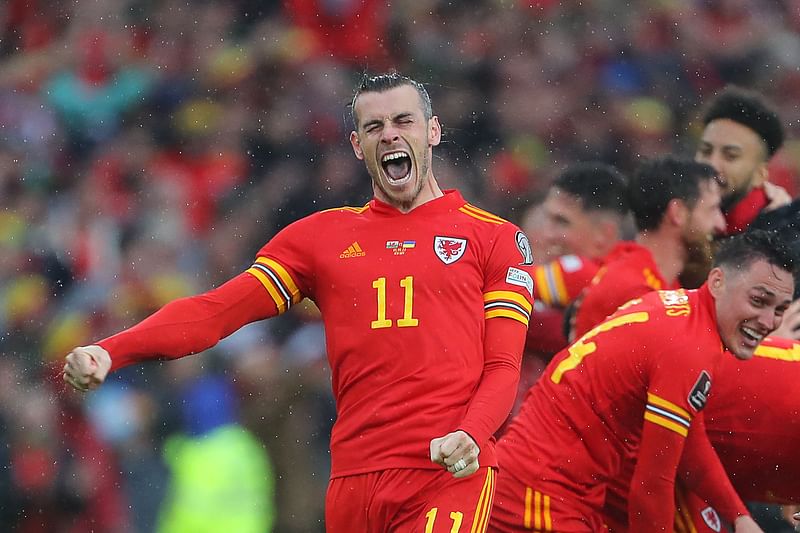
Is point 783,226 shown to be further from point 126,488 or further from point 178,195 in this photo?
point 178,195

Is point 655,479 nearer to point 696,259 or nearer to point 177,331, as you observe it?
point 177,331

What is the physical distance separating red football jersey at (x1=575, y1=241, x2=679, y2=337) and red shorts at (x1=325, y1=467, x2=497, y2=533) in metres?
2.01

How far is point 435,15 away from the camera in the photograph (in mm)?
12062

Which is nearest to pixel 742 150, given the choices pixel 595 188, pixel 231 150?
pixel 595 188

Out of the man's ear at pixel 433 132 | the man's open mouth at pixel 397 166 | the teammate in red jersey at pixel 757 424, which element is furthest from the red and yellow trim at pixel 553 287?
the man's open mouth at pixel 397 166

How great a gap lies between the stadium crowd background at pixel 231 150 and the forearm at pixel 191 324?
3237mm

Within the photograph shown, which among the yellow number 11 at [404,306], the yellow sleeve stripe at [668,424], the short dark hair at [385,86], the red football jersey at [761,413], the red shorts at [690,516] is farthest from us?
the red shorts at [690,516]

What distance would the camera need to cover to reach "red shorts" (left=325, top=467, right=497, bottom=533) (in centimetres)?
479

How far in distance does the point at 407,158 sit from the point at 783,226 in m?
2.66

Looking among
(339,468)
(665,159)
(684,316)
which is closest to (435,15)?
(665,159)

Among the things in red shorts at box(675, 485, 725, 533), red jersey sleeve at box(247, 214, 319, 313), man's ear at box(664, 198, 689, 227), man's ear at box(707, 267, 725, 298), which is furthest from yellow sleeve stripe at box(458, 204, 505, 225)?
man's ear at box(664, 198, 689, 227)

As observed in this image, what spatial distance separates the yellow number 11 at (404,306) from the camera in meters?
4.97

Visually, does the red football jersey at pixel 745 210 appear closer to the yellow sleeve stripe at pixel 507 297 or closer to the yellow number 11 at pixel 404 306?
the yellow sleeve stripe at pixel 507 297

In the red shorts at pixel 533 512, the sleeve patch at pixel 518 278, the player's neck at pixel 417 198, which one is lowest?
the red shorts at pixel 533 512
